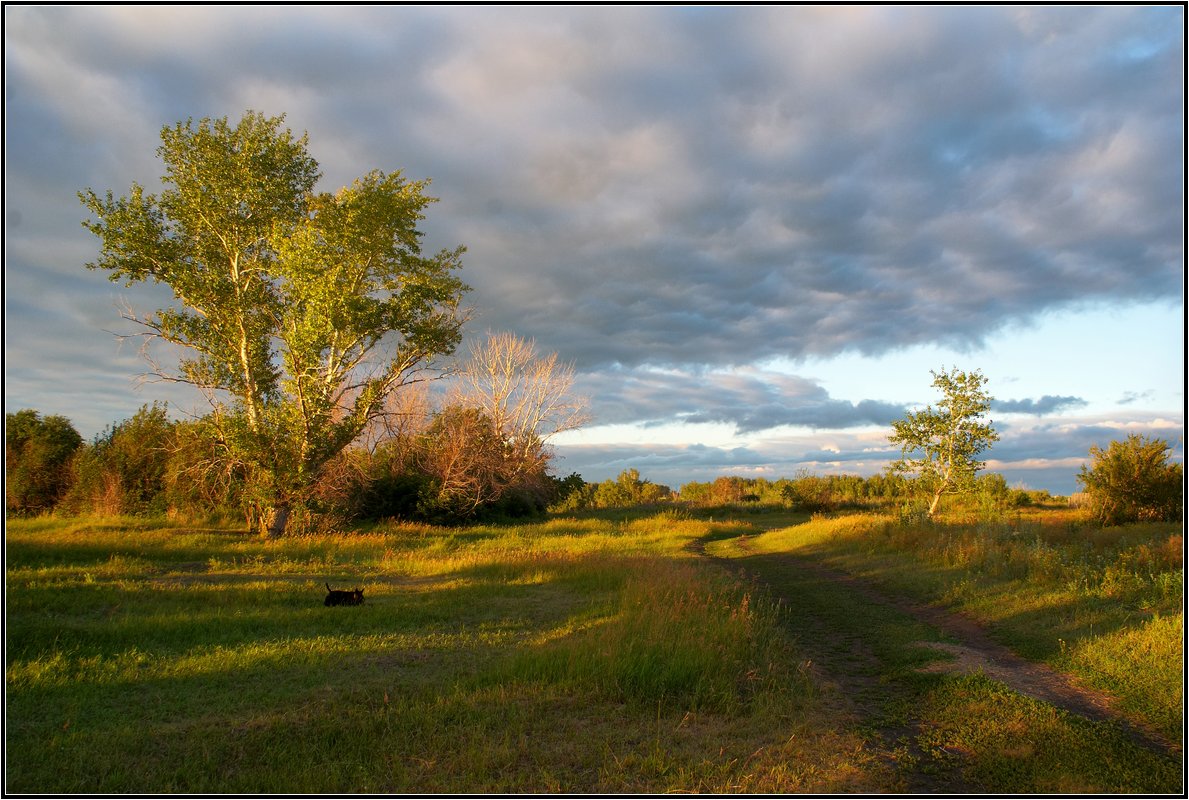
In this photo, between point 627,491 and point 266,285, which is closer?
point 266,285

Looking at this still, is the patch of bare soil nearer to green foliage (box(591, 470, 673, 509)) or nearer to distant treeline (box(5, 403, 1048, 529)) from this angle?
distant treeline (box(5, 403, 1048, 529))

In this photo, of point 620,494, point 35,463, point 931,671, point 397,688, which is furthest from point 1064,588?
point 620,494

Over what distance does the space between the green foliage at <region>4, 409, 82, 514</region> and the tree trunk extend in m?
13.0

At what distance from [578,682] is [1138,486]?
1132 inches

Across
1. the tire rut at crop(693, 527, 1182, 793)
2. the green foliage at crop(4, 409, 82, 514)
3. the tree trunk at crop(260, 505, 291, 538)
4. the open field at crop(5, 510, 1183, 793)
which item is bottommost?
the tire rut at crop(693, 527, 1182, 793)

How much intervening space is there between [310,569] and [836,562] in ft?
47.5

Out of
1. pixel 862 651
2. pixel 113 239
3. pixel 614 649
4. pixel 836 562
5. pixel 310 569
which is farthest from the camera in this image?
pixel 113 239

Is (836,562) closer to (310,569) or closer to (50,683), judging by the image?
(310,569)

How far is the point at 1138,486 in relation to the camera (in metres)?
25.6

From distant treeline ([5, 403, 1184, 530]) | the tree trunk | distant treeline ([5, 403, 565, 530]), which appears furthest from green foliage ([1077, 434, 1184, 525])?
the tree trunk

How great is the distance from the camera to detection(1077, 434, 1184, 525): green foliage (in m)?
25.5

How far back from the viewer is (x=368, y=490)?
31.0 metres

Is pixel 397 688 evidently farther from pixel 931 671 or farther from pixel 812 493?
pixel 812 493

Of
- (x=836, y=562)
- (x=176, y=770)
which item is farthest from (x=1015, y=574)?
(x=176, y=770)
